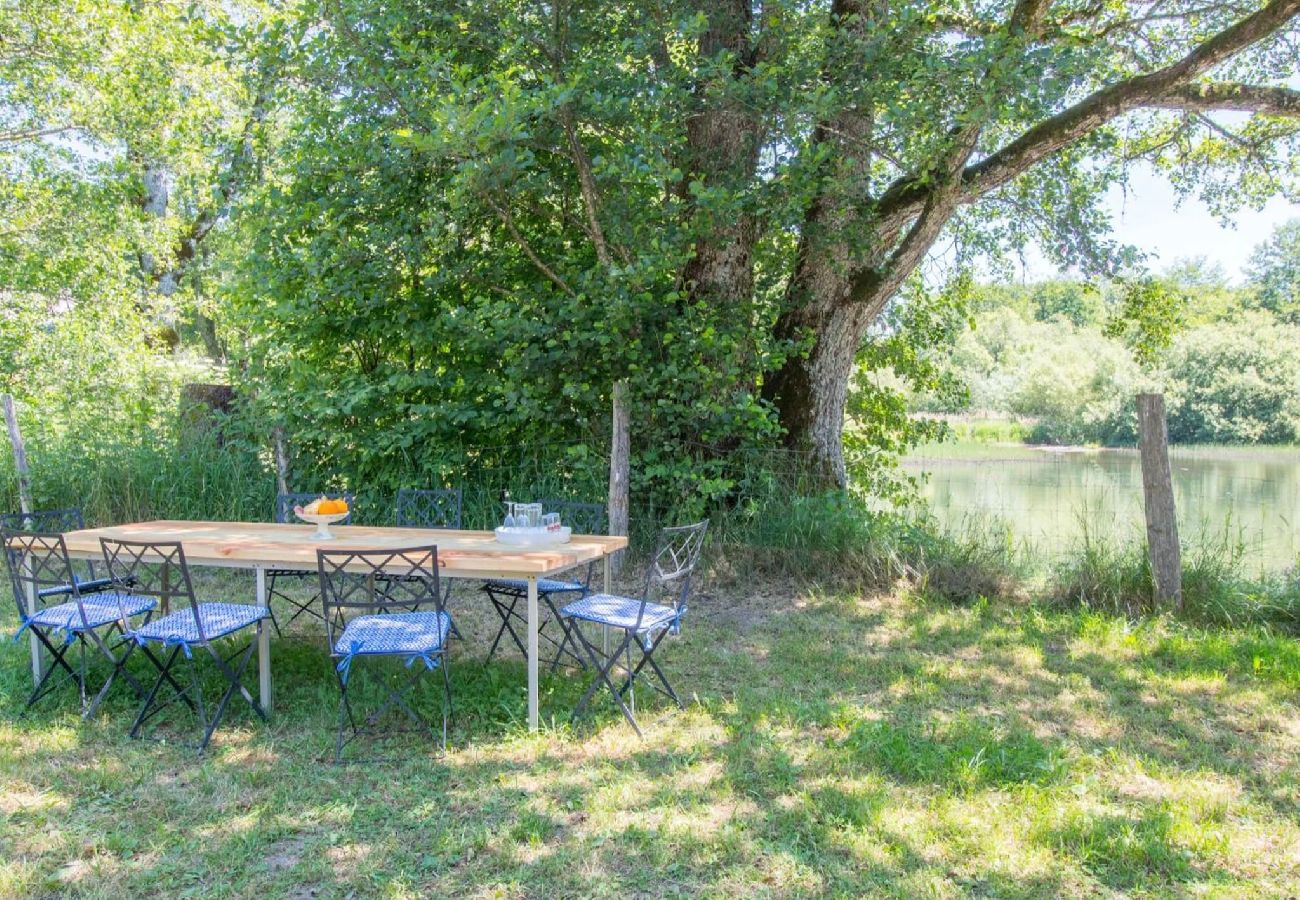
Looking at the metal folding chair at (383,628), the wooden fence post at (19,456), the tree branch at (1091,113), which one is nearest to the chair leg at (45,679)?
the metal folding chair at (383,628)

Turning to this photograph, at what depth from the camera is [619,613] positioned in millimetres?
3602

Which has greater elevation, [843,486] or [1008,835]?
[843,486]

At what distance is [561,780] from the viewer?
9.80 feet

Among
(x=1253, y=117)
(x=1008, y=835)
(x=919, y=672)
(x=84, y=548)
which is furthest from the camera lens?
(x=1253, y=117)

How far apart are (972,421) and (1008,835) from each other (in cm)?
2678

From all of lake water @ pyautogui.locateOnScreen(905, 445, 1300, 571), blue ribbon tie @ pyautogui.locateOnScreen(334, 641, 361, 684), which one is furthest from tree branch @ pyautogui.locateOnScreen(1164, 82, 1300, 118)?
blue ribbon tie @ pyautogui.locateOnScreen(334, 641, 361, 684)

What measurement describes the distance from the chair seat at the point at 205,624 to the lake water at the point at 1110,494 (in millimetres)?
4775

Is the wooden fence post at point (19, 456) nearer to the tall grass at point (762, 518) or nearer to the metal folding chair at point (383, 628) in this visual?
the tall grass at point (762, 518)

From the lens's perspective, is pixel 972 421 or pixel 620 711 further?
pixel 972 421

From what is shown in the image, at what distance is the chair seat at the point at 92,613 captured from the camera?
360 centimetres

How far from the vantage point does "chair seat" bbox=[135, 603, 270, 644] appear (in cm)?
342

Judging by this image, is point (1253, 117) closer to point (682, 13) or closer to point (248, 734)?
point (682, 13)

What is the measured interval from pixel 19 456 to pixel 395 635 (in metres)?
5.75

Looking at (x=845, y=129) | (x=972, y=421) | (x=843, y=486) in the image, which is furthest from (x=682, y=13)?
(x=972, y=421)
